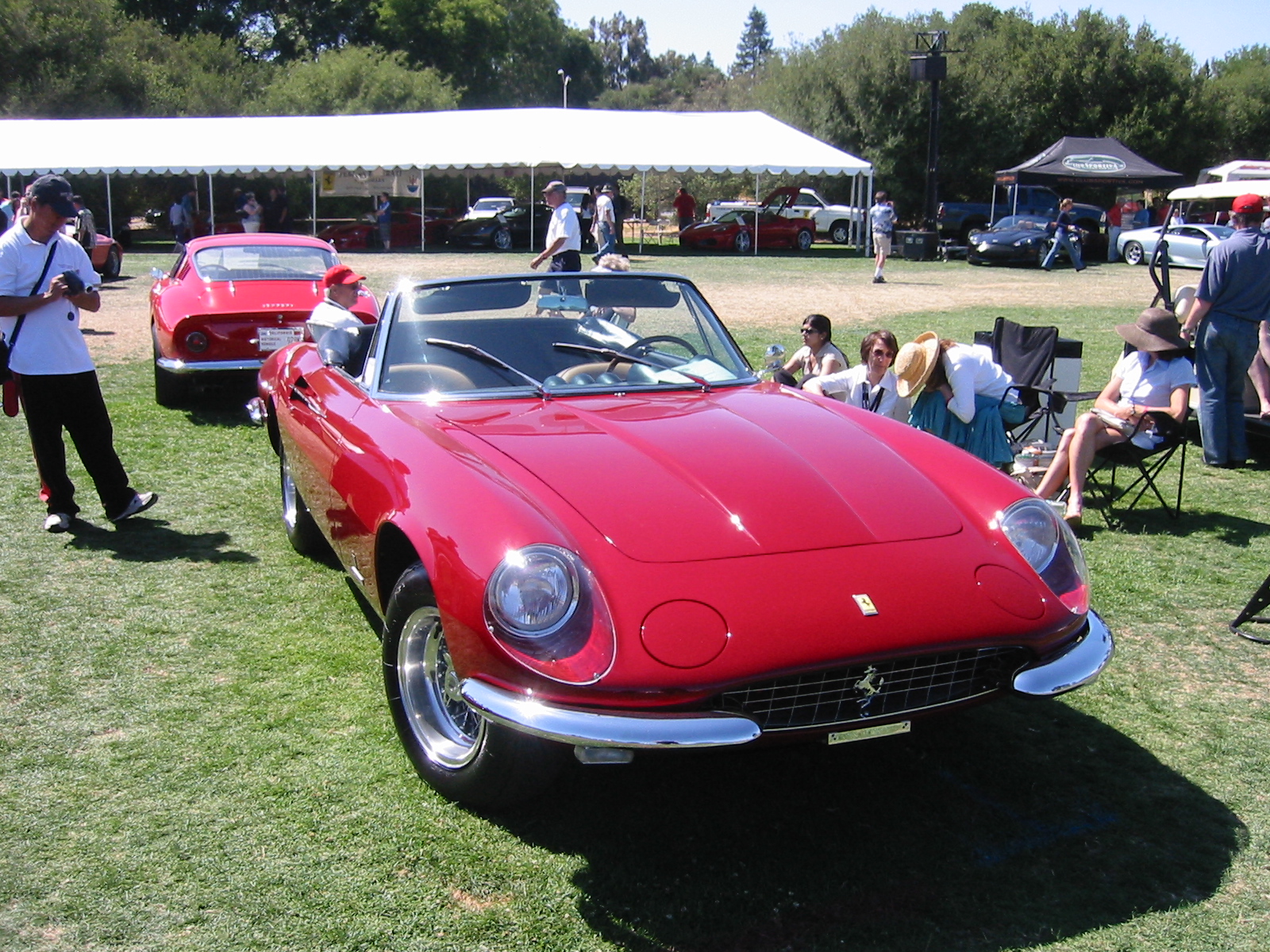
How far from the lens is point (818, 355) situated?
7316 mm

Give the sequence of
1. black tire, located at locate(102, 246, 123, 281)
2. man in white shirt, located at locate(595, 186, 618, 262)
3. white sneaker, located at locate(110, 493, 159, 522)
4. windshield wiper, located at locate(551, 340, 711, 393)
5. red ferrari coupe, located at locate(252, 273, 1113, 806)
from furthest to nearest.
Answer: black tire, located at locate(102, 246, 123, 281) < man in white shirt, located at locate(595, 186, 618, 262) < white sneaker, located at locate(110, 493, 159, 522) < windshield wiper, located at locate(551, 340, 711, 393) < red ferrari coupe, located at locate(252, 273, 1113, 806)

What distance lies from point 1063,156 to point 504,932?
107ft

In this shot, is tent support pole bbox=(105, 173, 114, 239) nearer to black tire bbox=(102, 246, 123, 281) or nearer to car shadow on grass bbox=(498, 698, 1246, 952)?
black tire bbox=(102, 246, 123, 281)

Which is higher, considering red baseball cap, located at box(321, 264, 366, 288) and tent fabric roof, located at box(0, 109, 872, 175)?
tent fabric roof, located at box(0, 109, 872, 175)

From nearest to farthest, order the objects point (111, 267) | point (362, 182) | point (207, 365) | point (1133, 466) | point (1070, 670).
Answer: point (1070, 670)
point (1133, 466)
point (207, 365)
point (111, 267)
point (362, 182)

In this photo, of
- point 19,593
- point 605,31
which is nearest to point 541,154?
point 19,593

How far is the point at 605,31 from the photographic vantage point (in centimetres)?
16050

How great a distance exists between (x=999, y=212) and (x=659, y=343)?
102ft

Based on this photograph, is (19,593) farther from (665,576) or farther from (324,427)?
(665,576)

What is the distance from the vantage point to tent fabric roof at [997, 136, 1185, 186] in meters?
31.0

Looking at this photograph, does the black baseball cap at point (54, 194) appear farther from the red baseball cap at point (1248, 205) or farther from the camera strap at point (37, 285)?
the red baseball cap at point (1248, 205)

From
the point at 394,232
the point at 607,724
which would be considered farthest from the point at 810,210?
the point at 607,724

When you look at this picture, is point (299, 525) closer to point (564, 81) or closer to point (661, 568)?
point (661, 568)

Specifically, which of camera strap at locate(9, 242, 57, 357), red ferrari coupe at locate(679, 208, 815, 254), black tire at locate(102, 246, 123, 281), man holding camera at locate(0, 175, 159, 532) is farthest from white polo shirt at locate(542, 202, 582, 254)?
red ferrari coupe at locate(679, 208, 815, 254)
